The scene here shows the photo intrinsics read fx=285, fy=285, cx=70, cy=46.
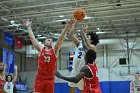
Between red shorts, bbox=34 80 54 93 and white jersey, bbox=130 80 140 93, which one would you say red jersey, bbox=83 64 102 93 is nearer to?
red shorts, bbox=34 80 54 93

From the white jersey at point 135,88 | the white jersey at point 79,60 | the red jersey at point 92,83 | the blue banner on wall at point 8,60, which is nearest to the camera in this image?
the red jersey at point 92,83

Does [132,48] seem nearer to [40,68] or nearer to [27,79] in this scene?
[27,79]

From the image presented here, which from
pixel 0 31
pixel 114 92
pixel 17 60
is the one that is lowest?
pixel 114 92

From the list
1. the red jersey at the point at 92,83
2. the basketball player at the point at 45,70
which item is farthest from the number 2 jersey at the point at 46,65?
the red jersey at the point at 92,83

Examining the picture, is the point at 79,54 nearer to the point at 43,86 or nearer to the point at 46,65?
the point at 46,65

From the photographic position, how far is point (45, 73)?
5441 millimetres

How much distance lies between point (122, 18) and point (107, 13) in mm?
1631

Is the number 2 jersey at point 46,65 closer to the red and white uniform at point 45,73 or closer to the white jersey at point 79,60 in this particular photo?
the red and white uniform at point 45,73

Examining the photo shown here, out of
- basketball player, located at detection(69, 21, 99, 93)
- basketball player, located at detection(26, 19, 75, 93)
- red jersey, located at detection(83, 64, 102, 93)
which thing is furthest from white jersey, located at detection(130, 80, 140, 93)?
red jersey, located at detection(83, 64, 102, 93)

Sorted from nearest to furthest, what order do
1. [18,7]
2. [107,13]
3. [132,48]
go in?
[18,7] → [107,13] → [132,48]

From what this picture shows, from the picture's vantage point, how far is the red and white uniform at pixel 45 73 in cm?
541

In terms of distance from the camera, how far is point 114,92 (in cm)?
2117

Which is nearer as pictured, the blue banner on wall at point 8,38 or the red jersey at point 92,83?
the red jersey at point 92,83

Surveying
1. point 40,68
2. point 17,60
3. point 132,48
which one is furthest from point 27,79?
point 40,68
